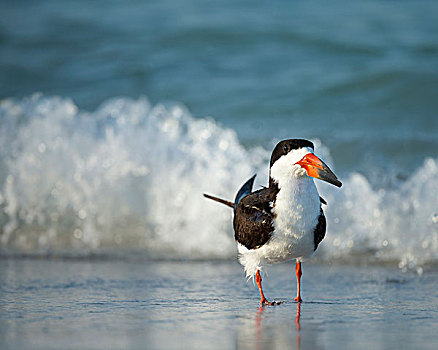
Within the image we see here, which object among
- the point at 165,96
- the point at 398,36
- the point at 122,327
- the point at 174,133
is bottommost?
the point at 122,327

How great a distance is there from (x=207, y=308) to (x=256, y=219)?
0.51 m

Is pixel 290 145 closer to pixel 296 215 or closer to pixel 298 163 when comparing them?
pixel 298 163

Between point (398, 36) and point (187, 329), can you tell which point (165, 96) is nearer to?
point (398, 36)

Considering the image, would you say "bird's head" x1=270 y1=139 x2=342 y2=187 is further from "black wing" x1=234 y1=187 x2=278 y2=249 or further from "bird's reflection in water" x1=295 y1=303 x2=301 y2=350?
"bird's reflection in water" x1=295 y1=303 x2=301 y2=350

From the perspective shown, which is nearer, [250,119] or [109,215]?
[109,215]

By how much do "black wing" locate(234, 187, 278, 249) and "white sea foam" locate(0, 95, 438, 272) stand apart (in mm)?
1809

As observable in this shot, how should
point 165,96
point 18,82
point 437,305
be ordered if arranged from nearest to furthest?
point 437,305, point 165,96, point 18,82

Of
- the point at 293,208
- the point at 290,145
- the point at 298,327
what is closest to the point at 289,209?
the point at 293,208

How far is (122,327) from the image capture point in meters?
3.07

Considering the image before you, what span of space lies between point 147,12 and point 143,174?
167 inches

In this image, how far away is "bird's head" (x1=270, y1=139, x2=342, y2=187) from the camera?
3344mm

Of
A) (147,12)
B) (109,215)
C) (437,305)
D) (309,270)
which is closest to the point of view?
(437,305)

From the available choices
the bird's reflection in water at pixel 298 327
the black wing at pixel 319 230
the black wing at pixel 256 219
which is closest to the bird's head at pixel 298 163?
the black wing at pixel 256 219

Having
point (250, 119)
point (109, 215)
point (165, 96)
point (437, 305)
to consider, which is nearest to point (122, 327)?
point (437, 305)
